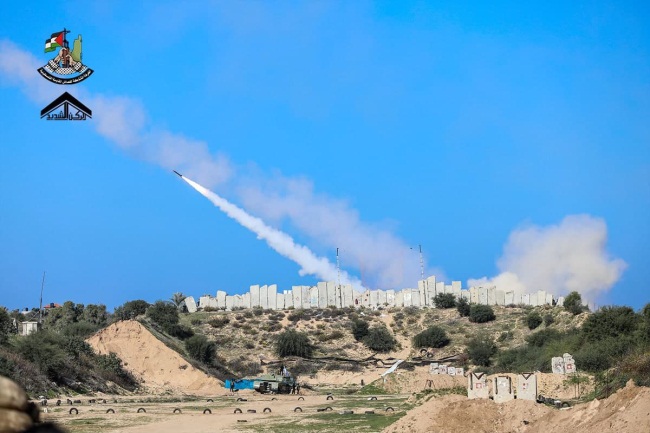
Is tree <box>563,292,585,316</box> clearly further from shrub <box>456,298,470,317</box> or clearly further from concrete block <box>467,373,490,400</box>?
concrete block <box>467,373,490,400</box>

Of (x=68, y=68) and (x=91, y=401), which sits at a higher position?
(x=68, y=68)

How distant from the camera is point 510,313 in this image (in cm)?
9488

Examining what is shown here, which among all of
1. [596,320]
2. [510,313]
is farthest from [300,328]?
[596,320]

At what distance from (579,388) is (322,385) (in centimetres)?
3272

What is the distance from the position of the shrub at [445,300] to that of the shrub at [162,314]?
30461mm

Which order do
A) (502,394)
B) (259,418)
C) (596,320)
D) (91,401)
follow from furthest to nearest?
(596,320)
(91,401)
(259,418)
(502,394)

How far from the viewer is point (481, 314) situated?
303ft

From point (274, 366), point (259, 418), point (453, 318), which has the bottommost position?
point (259, 418)

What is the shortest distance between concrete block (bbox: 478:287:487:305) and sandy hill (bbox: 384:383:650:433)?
70807mm

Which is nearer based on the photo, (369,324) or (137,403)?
(137,403)

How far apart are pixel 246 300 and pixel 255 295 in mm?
1243

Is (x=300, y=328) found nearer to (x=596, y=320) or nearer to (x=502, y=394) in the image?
(x=596, y=320)

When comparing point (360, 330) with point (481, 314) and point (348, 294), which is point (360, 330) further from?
point (348, 294)

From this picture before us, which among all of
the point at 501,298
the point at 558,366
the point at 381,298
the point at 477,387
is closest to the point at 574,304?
the point at 501,298
